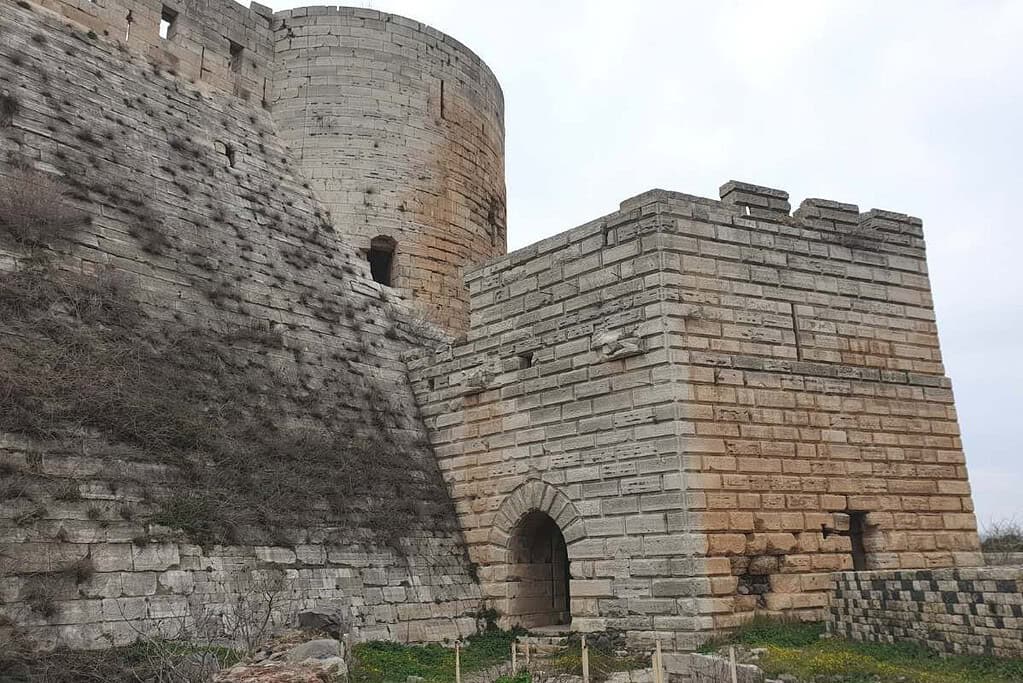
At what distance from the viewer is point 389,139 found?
1762 cm

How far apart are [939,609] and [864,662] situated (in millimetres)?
1090

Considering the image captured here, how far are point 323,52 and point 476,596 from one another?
11.6 m

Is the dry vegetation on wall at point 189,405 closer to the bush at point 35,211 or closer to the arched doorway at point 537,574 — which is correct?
the bush at point 35,211

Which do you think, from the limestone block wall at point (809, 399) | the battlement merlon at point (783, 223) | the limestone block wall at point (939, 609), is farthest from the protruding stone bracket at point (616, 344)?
the limestone block wall at point (939, 609)

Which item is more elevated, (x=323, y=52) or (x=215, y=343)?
(x=323, y=52)

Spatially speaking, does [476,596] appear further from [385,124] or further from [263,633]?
[385,124]

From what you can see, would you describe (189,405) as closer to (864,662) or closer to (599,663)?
(599,663)

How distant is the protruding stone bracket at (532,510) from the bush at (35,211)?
657 centimetres

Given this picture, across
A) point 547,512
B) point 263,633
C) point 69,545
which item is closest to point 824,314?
point 547,512

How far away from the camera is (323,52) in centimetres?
1762

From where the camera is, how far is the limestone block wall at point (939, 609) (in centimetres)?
759

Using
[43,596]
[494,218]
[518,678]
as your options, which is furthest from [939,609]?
[494,218]

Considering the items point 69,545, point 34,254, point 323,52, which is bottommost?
point 69,545

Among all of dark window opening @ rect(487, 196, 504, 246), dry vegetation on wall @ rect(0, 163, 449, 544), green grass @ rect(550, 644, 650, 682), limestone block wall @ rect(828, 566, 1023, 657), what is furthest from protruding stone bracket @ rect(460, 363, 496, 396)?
dark window opening @ rect(487, 196, 504, 246)
